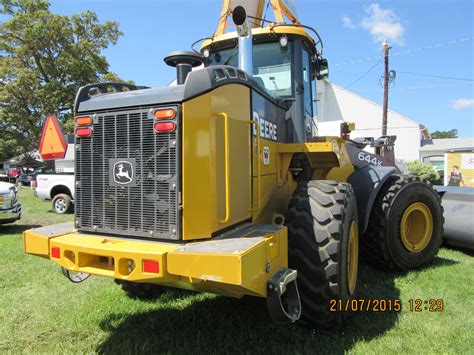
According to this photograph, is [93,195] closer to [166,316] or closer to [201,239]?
[201,239]

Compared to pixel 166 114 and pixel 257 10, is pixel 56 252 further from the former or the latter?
pixel 257 10

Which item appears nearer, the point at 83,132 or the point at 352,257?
the point at 83,132

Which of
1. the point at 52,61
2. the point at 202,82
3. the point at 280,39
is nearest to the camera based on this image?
the point at 202,82

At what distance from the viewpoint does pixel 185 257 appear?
2.53 m

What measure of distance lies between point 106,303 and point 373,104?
30148 mm

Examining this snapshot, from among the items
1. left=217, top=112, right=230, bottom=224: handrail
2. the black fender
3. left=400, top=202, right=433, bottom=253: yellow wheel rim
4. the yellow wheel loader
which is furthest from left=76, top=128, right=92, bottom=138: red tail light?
left=400, top=202, right=433, bottom=253: yellow wheel rim

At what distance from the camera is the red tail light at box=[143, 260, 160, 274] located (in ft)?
8.45

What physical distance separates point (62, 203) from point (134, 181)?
36.9 feet

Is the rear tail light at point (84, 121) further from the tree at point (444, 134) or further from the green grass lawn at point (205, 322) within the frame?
the tree at point (444, 134)

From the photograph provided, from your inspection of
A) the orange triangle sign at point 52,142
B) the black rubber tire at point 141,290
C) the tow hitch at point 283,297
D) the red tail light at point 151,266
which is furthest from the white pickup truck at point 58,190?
the tow hitch at point 283,297

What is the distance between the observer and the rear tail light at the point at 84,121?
3223mm

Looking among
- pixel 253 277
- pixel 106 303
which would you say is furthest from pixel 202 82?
pixel 106 303

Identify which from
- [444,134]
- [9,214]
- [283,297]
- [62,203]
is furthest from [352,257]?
[444,134]

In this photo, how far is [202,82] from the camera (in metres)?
2.87
